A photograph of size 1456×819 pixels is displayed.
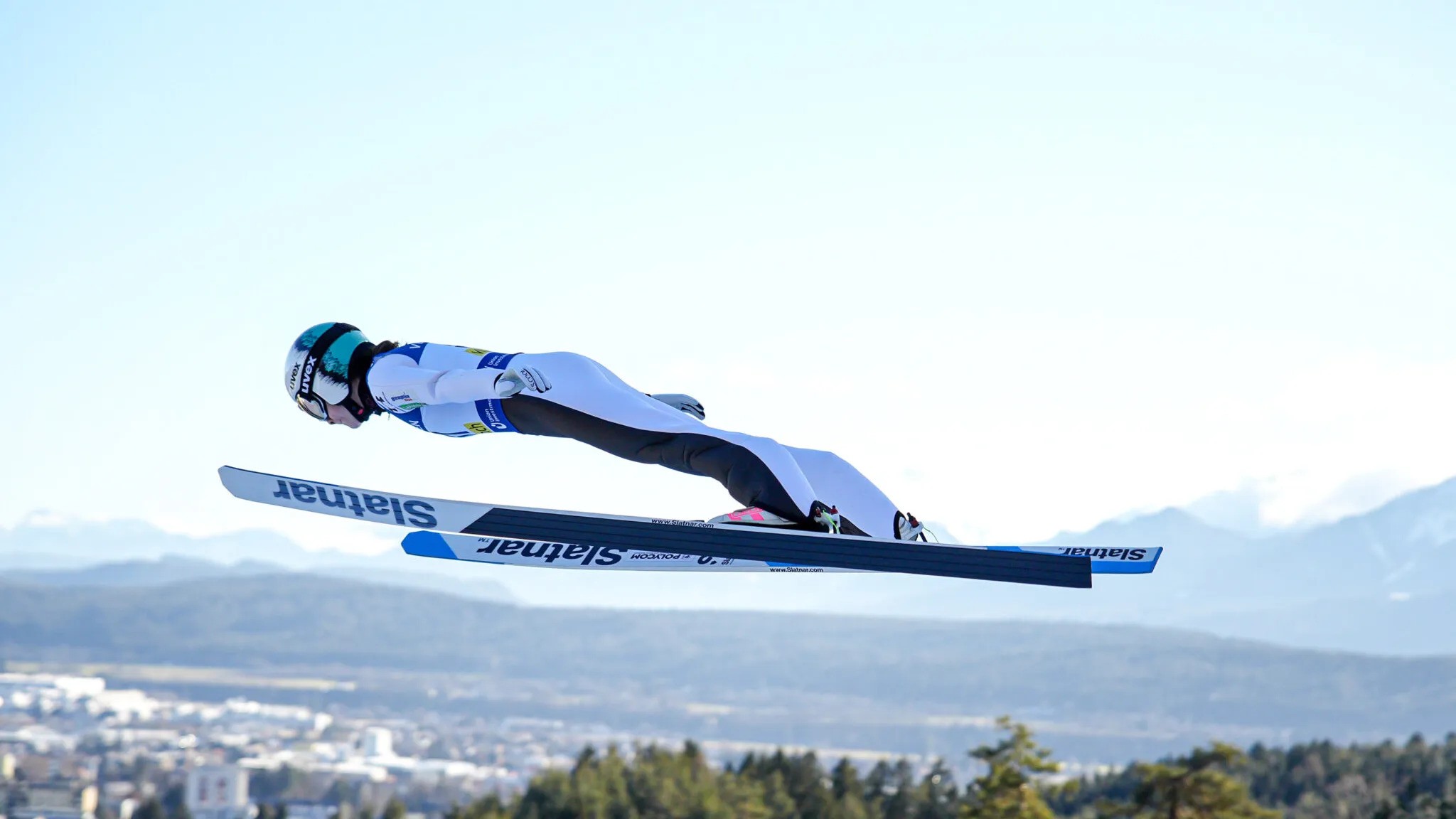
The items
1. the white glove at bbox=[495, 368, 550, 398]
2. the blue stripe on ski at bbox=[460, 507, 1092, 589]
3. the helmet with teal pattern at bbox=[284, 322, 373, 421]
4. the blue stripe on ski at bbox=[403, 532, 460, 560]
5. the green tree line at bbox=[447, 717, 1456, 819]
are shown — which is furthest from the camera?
the green tree line at bbox=[447, 717, 1456, 819]

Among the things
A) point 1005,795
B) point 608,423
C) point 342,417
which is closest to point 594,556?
point 608,423

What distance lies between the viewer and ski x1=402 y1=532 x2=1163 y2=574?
8.40 meters

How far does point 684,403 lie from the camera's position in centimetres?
909

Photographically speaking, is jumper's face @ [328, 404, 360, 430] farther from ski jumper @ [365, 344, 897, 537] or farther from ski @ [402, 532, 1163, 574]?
ski @ [402, 532, 1163, 574]

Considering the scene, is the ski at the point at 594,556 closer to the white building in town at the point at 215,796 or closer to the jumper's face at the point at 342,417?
the jumper's face at the point at 342,417

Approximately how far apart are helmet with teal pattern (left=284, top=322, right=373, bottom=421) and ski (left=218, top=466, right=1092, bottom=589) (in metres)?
0.68

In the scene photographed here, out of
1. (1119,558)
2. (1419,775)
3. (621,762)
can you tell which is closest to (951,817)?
(621,762)

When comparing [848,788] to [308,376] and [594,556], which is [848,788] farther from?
[308,376]

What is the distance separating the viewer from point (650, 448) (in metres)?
8.45

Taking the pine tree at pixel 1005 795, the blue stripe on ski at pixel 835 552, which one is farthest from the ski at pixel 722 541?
the pine tree at pixel 1005 795

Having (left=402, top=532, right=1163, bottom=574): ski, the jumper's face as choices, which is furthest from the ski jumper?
(left=402, top=532, right=1163, bottom=574): ski

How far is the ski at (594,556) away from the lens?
8.40m

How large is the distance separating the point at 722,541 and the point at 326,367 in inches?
115

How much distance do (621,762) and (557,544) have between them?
10383 cm
